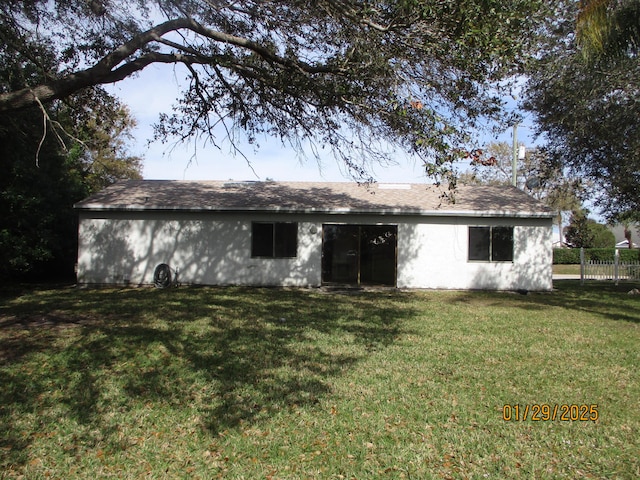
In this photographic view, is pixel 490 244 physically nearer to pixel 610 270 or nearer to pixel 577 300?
pixel 577 300

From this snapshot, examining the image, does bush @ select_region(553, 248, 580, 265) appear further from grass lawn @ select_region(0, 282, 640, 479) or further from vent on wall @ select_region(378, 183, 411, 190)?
grass lawn @ select_region(0, 282, 640, 479)

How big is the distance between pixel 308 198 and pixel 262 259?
8.79 feet

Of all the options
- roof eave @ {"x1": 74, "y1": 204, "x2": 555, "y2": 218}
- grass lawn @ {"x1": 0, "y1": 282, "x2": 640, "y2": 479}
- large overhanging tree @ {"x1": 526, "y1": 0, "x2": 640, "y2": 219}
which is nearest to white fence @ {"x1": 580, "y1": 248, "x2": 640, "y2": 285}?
large overhanging tree @ {"x1": 526, "y1": 0, "x2": 640, "y2": 219}

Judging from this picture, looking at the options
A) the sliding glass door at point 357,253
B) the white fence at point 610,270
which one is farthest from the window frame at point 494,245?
the white fence at point 610,270

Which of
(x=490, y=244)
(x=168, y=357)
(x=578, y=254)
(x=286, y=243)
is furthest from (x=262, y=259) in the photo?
(x=578, y=254)

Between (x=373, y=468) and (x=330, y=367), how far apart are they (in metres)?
2.38

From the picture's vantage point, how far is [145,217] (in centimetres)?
1473

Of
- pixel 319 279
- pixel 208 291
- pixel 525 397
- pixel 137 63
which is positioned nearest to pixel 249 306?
pixel 208 291

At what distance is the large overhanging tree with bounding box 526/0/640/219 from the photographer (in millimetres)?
8766

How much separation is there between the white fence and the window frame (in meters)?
5.99

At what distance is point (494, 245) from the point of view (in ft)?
48.2

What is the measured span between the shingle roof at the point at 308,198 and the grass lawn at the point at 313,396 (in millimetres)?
5774
